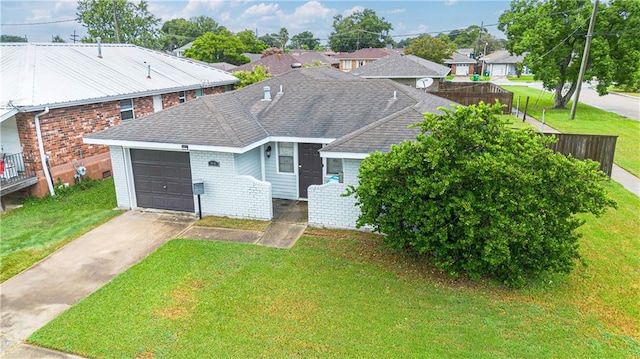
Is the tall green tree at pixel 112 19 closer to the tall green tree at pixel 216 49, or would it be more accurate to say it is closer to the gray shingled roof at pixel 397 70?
the tall green tree at pixel 216 49

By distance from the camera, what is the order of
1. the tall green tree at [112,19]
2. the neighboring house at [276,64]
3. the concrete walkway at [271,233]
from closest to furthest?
the concrete walkway at [271,233] < the neighboring house at [276,64] < the tall green tree at [112,19]

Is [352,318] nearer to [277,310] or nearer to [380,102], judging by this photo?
[277,310]

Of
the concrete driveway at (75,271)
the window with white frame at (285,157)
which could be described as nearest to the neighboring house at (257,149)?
the window with white frame at (285,157)

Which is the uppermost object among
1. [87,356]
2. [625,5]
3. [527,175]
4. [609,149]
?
[625,5]

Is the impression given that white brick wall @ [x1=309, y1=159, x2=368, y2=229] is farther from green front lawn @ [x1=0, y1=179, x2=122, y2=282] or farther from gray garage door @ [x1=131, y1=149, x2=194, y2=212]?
green front lawn @ [x1=0, y1=179, x2=122, y2=282]

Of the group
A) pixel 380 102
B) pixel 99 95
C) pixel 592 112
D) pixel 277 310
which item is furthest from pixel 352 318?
pixel 592 112

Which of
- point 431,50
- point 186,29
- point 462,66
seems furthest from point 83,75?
point 186,29

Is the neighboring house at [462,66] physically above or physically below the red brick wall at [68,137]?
above

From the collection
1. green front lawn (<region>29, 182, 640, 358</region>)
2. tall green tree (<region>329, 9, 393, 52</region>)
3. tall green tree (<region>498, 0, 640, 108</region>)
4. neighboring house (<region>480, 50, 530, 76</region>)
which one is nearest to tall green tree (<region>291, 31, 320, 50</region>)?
tall green tree (<region>329, 9, 393, 52</region>)
